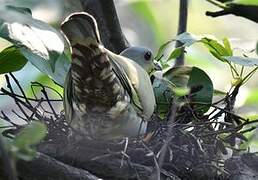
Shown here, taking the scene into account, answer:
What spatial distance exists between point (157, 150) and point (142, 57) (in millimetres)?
492

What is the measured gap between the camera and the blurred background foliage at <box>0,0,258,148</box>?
1.45 m

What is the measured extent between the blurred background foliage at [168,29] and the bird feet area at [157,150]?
0.25ft

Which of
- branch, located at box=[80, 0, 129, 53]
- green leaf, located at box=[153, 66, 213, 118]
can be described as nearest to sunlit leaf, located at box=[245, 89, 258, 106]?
green leaf, located at box=[153, 66, 213, 118]

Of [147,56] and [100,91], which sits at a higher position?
[100,91]

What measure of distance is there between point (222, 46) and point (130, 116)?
Result: 382mm

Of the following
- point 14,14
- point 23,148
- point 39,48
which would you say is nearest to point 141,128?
point 39,48

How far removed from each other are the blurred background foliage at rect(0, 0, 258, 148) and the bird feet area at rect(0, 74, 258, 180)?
8cm

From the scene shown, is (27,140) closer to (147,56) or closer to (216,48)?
(216,48)

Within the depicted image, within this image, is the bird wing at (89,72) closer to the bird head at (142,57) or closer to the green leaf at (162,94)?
the green leaf at (162,94)

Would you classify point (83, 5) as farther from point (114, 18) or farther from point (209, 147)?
point (209, 147)

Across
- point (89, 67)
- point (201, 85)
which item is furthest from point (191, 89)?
point (89, 67)

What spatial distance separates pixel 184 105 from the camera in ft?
5.90

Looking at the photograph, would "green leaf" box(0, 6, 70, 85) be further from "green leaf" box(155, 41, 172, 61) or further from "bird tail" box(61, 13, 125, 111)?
"green leaf" box(155, 41, 172, 61)

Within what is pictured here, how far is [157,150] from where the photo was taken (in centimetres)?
159
